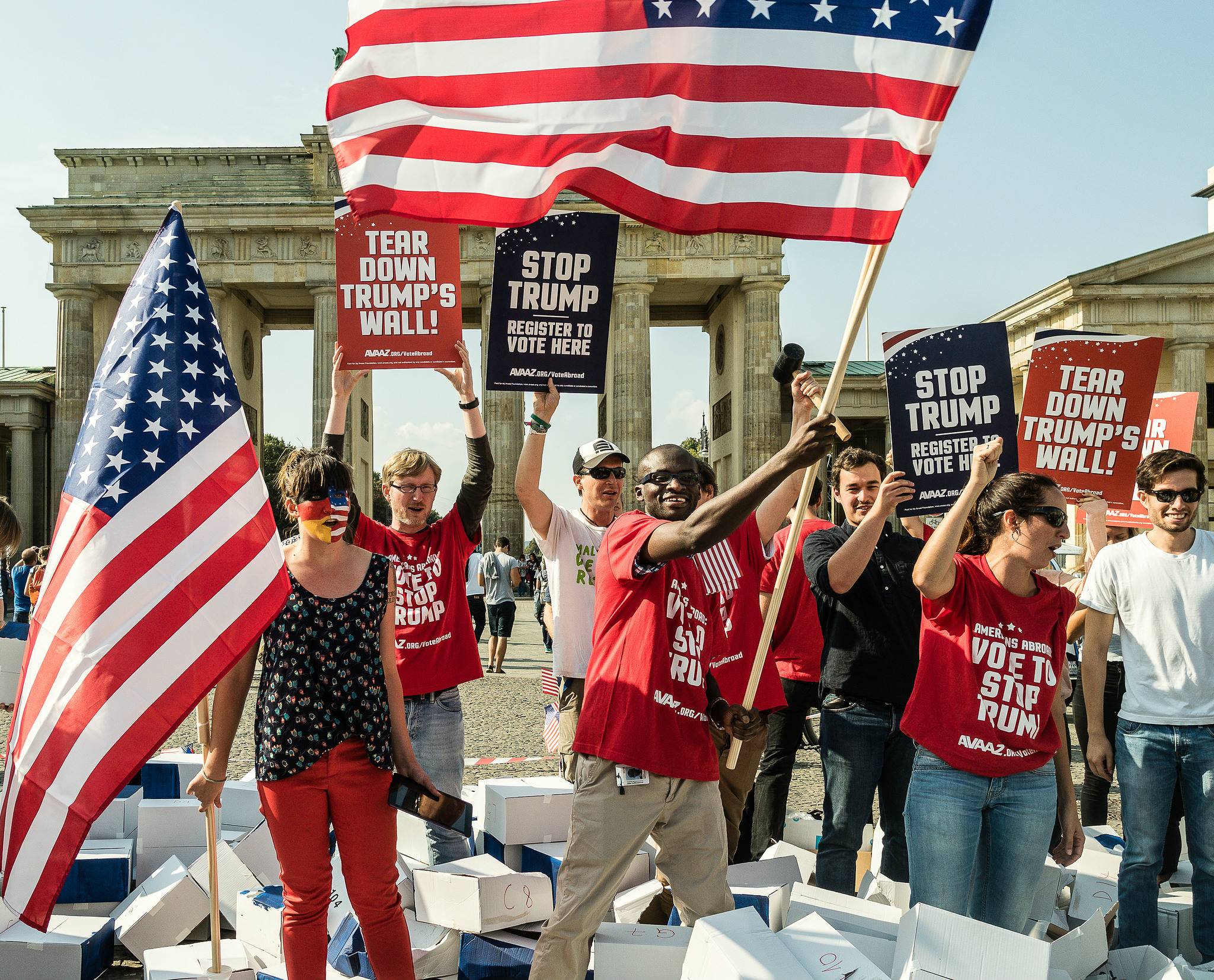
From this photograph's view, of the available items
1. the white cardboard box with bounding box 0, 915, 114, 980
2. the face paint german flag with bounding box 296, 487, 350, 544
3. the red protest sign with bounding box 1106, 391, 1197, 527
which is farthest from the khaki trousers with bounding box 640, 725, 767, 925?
the red protest sign with bounding box 1106, 391, 1197, 527

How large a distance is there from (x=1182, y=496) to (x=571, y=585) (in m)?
2.36

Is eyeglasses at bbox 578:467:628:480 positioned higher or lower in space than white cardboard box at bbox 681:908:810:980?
higher

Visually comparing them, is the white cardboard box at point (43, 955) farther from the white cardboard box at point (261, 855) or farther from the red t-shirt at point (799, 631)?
the red t-shirt at point (799, 631)

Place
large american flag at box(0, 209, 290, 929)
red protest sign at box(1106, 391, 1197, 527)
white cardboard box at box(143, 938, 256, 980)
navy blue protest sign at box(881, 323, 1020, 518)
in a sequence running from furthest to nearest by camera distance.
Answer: red protest sign at box(1106, 391, 1197, 527) < navy blue protest sign at box(881, 323, 1020, 518) < white cardboard box at box(143, 938, 256, 980) < large american flag at box(0, 209, 290, 929)

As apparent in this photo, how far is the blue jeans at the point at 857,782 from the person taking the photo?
4.07 meters

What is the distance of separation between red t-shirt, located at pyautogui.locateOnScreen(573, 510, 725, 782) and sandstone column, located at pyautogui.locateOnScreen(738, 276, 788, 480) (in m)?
36.3

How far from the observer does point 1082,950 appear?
11.0ft

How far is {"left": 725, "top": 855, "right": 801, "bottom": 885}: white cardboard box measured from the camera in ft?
12.3

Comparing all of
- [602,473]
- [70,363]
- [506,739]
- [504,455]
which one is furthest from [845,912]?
[70,363]

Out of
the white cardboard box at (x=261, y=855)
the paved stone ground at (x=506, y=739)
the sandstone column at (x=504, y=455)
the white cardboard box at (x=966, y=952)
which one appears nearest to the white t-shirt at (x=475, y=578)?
the paved stone ground at (x=506, y=739)

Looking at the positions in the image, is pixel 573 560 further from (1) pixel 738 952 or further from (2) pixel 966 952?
(2) pixel 966 952

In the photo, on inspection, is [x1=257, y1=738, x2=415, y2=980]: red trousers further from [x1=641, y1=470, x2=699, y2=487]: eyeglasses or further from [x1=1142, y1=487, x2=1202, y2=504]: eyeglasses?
[x1=1142, y1=487, x2=1202, y2=504]: eyeglasses

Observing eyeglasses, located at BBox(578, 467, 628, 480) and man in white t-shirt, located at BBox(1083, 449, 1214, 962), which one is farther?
eyeglasses, located at BBox(578, 467, 628, 480)

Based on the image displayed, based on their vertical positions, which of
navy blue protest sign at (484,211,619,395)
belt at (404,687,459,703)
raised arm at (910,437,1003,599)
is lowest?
belt at (404,687,459,703)
